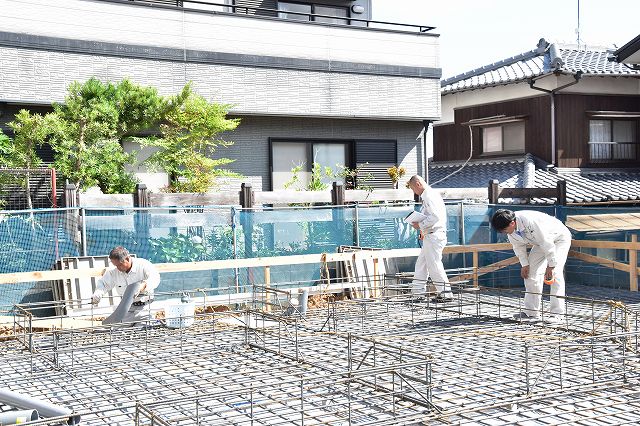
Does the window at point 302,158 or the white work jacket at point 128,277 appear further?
the window at point 302,158

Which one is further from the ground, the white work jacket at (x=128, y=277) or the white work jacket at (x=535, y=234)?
the white work jacket at (x=535, y=234)

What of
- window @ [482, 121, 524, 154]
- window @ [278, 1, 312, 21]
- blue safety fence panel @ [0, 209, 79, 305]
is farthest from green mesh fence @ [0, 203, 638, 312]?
window @ [482, 121, 524, 154]

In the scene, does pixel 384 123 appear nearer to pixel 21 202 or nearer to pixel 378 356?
pixel 21 202

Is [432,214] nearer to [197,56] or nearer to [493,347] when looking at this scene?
[493,347]

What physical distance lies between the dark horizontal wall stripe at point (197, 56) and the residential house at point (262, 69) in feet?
0.06

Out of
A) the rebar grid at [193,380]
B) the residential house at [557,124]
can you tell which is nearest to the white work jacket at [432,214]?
the rebar grid at [193,380]

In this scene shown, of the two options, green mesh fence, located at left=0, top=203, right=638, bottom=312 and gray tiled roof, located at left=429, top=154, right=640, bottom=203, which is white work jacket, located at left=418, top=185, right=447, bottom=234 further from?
gray tiled roof, located at left=429, top=154, right=640, bottom=203

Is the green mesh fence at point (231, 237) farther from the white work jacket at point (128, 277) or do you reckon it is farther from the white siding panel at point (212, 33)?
the white siding panel at point (212, 33)

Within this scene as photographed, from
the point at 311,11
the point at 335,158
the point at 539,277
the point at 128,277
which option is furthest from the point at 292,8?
the point at 128,277

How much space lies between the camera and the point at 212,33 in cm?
1534

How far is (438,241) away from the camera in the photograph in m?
11.1

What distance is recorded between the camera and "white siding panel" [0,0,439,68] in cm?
1378

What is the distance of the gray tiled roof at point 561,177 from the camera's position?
18031mm

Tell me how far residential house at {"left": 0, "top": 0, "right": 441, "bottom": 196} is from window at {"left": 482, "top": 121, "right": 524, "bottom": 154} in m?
3.68
